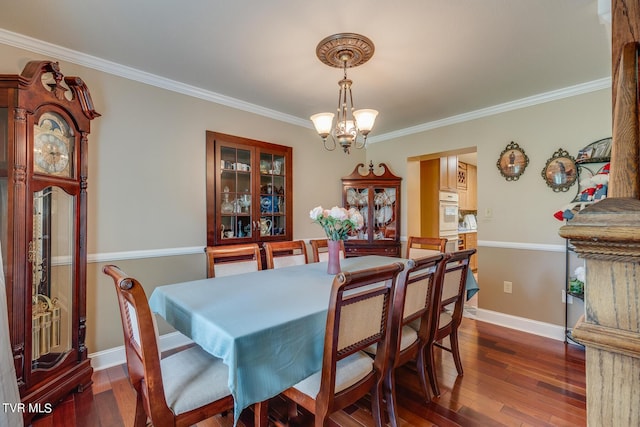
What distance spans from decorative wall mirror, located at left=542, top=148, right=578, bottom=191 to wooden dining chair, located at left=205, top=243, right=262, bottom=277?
116 inches

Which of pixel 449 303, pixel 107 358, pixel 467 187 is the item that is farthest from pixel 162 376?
pixel 467 187

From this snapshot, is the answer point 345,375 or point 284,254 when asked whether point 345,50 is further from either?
point 345,375

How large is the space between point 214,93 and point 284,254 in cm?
174

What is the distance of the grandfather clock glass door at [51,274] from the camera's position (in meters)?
1.86

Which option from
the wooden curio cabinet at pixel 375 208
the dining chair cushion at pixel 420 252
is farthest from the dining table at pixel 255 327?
the wooden curio cabinet at pixel 375 208

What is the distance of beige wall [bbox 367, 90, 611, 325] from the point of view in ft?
9.50

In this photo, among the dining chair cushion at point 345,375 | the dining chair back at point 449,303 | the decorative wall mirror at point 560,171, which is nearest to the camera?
the dining chair cushion at point 345,375

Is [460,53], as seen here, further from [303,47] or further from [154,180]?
[154,180]

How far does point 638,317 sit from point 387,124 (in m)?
3.80

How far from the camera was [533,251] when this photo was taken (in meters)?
3.14

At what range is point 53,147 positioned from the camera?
78.1 inches

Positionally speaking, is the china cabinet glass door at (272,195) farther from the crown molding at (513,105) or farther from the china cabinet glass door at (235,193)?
the crown molding at (513,105)

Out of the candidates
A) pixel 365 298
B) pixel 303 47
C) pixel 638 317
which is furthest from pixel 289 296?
pixel 303 47

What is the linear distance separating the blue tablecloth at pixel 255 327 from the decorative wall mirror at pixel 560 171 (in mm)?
2603
